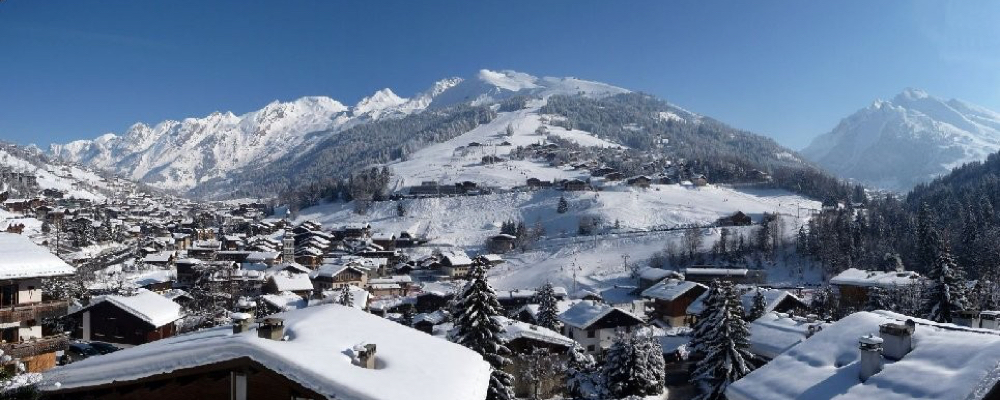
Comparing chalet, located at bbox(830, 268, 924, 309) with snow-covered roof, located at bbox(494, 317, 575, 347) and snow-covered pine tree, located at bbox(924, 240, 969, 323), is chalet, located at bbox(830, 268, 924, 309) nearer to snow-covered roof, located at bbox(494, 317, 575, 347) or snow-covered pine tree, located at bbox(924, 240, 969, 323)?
snow-covered pine tree, located at bbox(924, 240, 969, 323)

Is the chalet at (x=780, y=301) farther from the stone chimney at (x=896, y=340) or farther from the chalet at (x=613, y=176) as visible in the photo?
the chalet at (x=613, y=176)

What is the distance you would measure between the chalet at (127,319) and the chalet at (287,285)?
3014 centimetres

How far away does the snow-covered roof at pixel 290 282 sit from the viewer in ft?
211

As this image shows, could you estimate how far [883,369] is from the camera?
12.7m

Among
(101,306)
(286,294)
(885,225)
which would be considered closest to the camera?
(101,306)

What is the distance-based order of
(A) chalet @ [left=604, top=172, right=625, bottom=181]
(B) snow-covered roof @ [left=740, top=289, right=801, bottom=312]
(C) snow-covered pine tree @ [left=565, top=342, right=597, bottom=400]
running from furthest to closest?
(A) chalet @ [left=604, top=172, right=625, bottom=181]
(B) snow-covered roof @ [left=740, top=289, right=801, bottom=312]
(C) snow-covered pine tree @ [left=565, top=342, right=597, bottom=400]

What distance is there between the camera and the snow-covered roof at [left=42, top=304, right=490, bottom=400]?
8875 millimetres

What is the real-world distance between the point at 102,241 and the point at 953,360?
360 feet

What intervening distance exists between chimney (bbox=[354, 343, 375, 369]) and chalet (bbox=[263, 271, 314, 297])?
189ft

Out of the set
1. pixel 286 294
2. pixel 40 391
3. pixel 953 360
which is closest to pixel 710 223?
pixel 286 294

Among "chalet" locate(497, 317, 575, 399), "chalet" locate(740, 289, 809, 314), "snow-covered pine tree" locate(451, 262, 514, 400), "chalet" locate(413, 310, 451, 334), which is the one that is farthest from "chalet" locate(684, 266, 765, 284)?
"snow-covered pine tree" locate(451, 262, 514, 400)

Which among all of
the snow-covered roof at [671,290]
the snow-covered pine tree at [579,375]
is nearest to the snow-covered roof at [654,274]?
the snow-covered roof at [671,290]

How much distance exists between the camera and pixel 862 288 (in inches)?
2263

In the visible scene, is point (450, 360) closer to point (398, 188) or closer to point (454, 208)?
point (454, 208)
